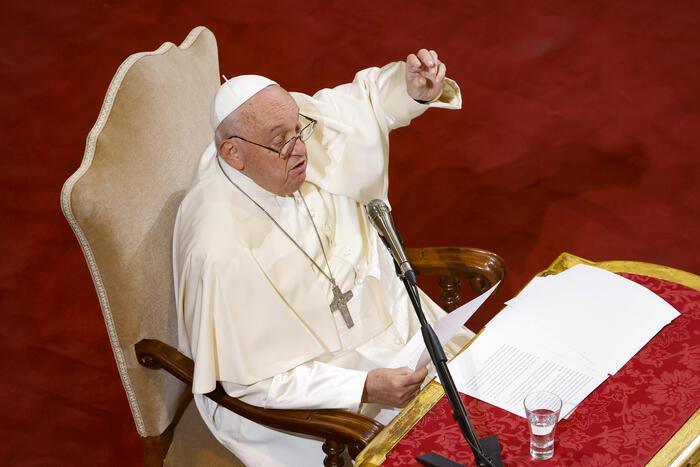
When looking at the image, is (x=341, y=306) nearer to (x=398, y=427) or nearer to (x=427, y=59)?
(x=398, y=427)

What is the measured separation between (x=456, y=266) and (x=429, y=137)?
238 cm

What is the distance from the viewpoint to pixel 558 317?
2371 mm

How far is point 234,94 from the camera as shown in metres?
2.52

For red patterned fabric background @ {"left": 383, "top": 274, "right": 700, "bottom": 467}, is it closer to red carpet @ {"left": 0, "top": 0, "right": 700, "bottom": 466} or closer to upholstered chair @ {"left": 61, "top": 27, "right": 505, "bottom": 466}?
upholstered chair @ {"left": 61, "top": 27, "right": 505, "bottom": 466}

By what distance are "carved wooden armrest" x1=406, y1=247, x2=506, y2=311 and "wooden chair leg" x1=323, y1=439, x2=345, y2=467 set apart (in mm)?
739

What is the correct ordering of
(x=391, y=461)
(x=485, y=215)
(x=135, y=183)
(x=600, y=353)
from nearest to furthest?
(x=391, y=461) < (x=600, y=353) < (x=135, y=183) < (x=485, y=215)

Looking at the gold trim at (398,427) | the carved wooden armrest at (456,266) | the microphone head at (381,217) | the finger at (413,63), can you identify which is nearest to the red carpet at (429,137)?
the carved wooden armrest at (456,266)

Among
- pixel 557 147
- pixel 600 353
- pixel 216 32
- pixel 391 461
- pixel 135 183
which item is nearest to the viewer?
pixel 391 461

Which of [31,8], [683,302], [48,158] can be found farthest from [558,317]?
[31,8]

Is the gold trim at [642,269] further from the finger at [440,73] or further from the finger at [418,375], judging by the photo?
the finger at [440,73]

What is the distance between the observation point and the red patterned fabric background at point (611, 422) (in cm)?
195

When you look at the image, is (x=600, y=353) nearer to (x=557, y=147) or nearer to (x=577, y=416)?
(x=577, y=416)

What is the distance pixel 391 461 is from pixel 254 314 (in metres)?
0.72

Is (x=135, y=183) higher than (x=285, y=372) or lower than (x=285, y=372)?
higher
